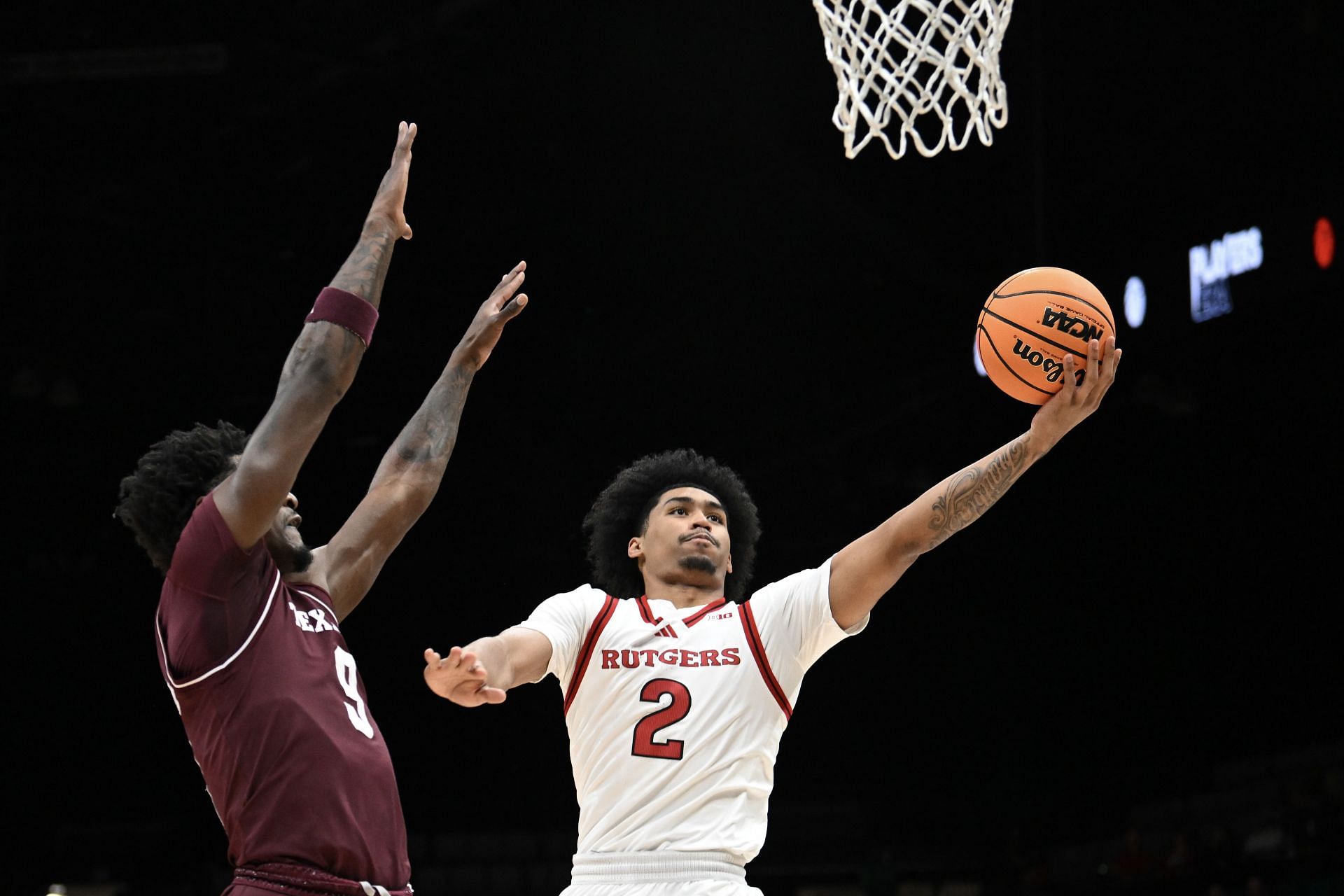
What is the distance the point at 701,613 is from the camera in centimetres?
435

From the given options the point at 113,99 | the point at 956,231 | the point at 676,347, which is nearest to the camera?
the point at 113,99

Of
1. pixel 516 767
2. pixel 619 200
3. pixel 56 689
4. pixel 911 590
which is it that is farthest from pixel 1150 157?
pixel 56 689

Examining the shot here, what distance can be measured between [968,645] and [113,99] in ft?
35.3

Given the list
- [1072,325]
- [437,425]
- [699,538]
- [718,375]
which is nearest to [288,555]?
[437,425]

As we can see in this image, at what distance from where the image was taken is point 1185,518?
50.1ft

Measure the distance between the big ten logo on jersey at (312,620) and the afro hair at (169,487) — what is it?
0.97 feet

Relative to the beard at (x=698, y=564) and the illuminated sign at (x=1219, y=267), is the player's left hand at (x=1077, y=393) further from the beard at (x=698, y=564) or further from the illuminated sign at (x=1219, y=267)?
the illuminated sign at (x=1219, y=267)

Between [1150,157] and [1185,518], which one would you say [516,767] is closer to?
[1185,518]

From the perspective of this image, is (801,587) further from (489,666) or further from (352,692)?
(352,692)

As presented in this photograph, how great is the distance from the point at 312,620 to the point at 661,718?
104 centimetres

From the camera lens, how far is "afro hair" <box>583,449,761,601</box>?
5066 mm

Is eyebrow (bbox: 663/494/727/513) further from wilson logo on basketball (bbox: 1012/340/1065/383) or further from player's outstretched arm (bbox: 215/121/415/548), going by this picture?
player's outstretched arm (bbox: 215/121/415/548)

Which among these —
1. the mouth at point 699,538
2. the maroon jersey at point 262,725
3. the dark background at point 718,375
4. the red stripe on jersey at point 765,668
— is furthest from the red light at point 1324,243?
the maroon jersey at point 262,725

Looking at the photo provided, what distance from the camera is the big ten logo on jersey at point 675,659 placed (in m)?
4.18
